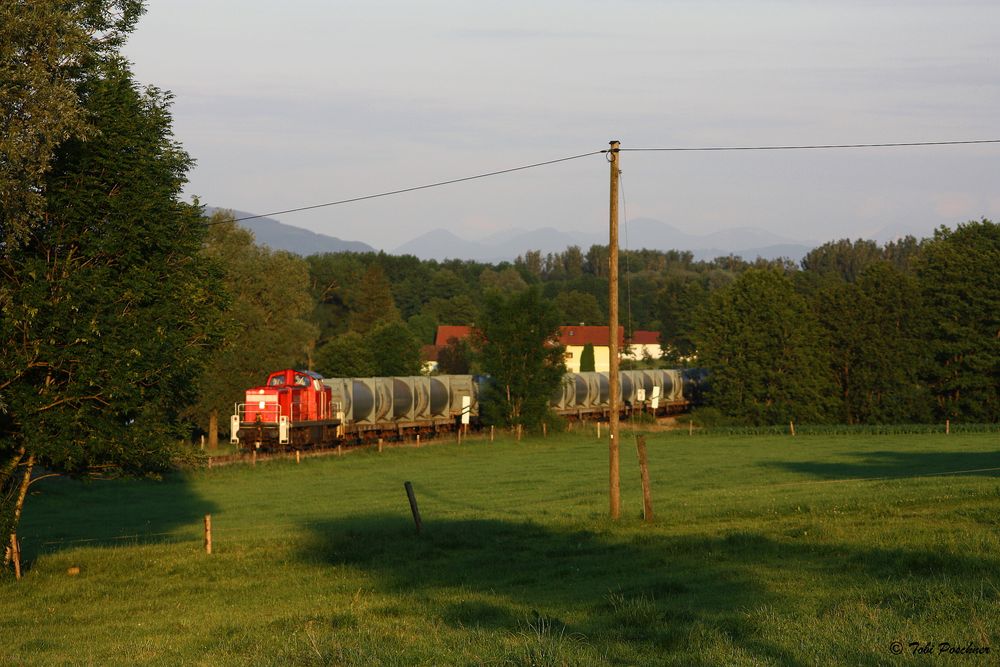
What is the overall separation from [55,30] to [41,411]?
814cm

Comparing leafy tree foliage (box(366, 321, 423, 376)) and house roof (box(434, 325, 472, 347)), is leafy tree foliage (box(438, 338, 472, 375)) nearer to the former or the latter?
house roof (box(434, 325, 472, 347))

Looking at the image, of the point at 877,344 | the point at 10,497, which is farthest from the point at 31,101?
the point at 877,344

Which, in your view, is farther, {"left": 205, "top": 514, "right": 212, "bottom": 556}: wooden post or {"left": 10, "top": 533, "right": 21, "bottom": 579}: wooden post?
{"left": 205, "top": 514, "right": 212, "bottom": 556}: wooden post

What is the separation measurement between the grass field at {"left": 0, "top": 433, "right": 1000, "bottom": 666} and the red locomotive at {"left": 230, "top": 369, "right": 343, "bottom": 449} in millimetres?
14456

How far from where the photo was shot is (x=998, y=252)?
8888 centimetres

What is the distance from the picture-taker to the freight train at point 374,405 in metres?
58.5

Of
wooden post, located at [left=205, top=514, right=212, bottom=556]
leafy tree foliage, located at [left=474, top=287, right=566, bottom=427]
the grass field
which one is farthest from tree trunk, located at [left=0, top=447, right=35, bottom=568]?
leafy tree foliage, located at [left=474, top=287, right=566, bottom=427]

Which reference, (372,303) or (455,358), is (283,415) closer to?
(455,358)

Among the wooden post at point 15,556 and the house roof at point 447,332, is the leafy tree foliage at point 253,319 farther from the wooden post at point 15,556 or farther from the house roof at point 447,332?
the house roof at point 447,332

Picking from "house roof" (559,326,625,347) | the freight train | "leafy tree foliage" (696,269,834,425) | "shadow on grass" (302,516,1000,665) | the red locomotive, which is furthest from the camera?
"house roof" (559,326,625,347)

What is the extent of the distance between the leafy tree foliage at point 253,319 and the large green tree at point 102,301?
130 feet

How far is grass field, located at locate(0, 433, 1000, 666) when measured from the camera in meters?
11.8

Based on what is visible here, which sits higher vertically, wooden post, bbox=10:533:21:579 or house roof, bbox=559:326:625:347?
house roof, bbox=559:326:625:347

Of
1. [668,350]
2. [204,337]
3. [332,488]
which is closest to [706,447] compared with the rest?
[332,488]
